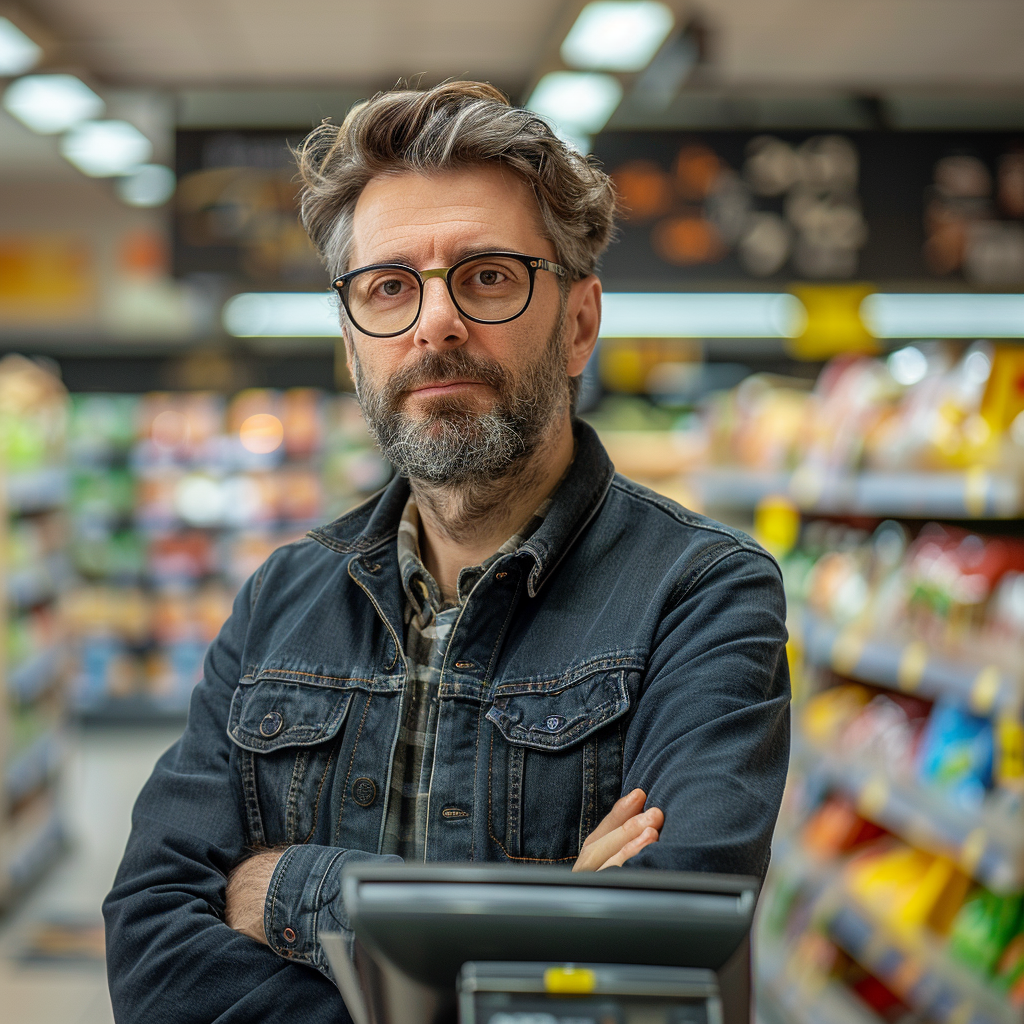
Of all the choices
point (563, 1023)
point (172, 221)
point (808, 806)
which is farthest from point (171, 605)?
point (563, 1023)

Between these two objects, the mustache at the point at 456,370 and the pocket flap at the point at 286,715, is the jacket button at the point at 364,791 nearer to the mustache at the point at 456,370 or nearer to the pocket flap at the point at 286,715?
the pocket flap at the point at 286,715

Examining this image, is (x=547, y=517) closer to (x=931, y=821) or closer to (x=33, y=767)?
(x=931, y=821)

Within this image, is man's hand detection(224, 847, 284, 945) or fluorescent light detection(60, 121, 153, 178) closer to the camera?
man's hand detection(224, 847, 284, 945)

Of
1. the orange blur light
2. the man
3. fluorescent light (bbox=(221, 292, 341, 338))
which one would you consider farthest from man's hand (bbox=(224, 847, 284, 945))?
the orange blur light

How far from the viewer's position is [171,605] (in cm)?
915

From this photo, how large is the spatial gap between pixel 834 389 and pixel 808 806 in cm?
148

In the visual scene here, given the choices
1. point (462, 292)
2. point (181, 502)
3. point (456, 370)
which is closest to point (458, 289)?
point (462, 292)

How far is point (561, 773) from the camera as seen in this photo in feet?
4.50

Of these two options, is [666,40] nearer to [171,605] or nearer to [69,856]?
[69,856]

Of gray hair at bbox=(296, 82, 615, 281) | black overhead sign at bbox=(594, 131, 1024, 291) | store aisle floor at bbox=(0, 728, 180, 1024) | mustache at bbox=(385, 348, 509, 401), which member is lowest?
store aisle floor at bbox=(0, 728, 180, 1024)

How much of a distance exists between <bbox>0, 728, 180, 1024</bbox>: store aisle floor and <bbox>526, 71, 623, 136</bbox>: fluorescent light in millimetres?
3764

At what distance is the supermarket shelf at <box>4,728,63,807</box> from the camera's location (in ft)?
16.5

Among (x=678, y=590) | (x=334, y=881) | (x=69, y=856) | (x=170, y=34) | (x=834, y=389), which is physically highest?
(x=170, y=34)

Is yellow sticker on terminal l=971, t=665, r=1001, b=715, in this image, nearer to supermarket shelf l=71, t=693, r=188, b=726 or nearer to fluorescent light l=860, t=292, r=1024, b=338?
fluorescent light l=860, t=292, r=1024, b=338
